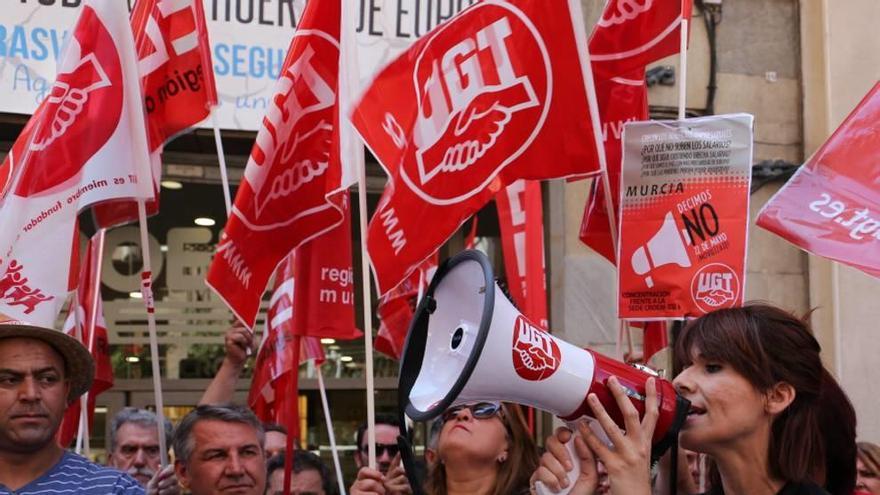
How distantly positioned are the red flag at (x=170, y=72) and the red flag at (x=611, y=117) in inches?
64.8

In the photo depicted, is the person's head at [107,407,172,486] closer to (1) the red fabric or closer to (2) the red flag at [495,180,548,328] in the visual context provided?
(1) the red fabric

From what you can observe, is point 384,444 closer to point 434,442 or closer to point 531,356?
point 434,442

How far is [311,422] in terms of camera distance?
31.7 ft

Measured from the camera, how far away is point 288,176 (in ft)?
16.5

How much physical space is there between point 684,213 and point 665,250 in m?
0.16

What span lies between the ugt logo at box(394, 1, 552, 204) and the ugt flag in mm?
1127

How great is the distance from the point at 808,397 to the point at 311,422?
7.10 metres

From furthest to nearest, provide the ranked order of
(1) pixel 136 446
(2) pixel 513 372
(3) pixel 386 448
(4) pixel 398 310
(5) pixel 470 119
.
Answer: (4) pixel 398 310
(3) pixel 386 448
(1) pixel 136 446
(5) pixel 470 119
(2) pixel 513 372

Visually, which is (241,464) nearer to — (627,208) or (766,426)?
(627,208)

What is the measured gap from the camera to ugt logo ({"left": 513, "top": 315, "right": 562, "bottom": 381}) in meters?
2.65

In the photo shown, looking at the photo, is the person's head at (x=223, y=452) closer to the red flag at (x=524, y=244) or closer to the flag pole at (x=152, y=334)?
the flag pole at (x=152, y=334)

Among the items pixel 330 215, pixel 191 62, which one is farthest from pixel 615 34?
pixel 191 62

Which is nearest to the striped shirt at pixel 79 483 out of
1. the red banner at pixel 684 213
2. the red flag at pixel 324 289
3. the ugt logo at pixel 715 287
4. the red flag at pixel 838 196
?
the red flag at pixel 324 289

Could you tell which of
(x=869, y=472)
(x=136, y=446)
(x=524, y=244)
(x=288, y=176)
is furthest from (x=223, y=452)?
(x=869, y=472)
